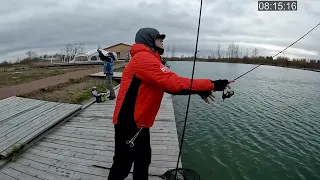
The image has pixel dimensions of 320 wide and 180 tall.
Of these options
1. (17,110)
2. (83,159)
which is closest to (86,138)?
(83,159)

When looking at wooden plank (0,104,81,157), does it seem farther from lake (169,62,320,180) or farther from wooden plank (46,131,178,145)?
lake (169,62,320,180)

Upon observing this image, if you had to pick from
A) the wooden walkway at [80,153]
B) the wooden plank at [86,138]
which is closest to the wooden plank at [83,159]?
the wooden walkway at [80,153]

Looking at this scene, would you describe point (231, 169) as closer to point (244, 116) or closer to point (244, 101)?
point (244, 116)

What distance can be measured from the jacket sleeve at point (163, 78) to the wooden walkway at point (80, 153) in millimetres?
2343

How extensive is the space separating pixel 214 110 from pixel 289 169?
20.1 feet

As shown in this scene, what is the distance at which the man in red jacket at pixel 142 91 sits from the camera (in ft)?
8.64

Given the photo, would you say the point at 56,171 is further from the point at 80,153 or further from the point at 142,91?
the point at 142,91

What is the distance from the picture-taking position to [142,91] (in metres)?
2.77

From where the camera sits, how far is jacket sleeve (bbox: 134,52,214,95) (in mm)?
2592

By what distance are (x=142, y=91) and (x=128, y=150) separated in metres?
0.81

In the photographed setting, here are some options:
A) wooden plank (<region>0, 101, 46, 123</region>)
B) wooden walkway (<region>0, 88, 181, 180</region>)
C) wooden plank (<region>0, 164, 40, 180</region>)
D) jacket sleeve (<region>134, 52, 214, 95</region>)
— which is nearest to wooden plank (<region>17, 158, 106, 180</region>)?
wooden walkway (<region>0, 88, 181, 180</region>)

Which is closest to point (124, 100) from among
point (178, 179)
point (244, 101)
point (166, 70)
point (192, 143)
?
point (166, 70)

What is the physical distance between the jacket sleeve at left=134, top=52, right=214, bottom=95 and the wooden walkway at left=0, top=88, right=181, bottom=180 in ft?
7.69

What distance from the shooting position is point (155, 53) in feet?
9.55
